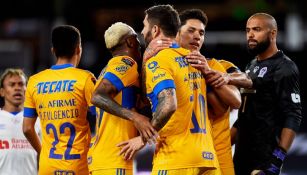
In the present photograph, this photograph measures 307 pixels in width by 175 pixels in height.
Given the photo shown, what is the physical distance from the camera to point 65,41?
19.3 ft

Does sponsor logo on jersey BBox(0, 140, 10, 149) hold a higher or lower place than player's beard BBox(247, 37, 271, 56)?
lower

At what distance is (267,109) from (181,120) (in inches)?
44.5

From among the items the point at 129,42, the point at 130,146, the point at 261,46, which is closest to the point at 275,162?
the point at 261,46

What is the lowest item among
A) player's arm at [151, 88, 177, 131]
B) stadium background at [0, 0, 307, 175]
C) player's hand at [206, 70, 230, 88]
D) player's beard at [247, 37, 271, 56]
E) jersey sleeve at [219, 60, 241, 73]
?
player's arm at [151, 88, 177, 131]

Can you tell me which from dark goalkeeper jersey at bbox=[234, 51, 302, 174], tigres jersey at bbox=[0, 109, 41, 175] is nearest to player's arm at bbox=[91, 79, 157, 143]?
dark goalkeeper jersey at bbox=[234, 51, 302, 174]

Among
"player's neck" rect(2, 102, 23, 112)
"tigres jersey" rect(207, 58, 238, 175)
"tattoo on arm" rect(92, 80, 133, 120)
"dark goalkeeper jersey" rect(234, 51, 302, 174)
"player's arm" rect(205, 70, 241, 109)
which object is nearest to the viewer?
"tattoo on arm" rect(92, 80, 133, 120)

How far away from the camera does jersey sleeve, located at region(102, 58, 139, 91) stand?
5.09 m

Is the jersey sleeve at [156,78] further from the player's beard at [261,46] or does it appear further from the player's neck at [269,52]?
the player's neck at [269,52]

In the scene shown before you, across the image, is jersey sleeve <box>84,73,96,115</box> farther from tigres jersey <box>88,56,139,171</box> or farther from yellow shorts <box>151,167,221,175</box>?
yellow shorts <box>151,167,221,175</box>

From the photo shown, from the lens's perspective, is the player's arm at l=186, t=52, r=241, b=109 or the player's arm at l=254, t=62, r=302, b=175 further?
the player's arm at l=254, t=62, r=302, b=175

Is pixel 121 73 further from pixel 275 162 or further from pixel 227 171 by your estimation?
pixel 275 162

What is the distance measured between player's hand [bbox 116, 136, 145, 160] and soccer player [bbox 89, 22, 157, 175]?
0.09 meters

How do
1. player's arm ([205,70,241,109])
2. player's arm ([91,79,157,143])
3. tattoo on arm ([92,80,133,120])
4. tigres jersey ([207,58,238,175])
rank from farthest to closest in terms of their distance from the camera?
tigres jersey ([207,58,238,175]) < player's arm ([205,70,241,109]) < tattoo on arm ([92,80,133,120]) < player's arm ([91,79,157,143])

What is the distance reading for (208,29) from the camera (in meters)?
15.9
